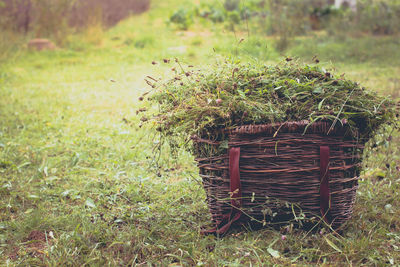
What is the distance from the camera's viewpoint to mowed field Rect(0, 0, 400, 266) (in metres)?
1.92

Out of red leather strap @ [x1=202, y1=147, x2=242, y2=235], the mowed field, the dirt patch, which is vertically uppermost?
the dirt patch

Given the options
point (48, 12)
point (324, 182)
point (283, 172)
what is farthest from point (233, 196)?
point (48, 12)

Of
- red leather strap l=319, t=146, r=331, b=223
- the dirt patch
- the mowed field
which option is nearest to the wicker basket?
red leather strap l=319, t=146, r=331, b=223

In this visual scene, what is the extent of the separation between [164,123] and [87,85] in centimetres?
529

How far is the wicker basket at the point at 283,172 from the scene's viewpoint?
6.23ft

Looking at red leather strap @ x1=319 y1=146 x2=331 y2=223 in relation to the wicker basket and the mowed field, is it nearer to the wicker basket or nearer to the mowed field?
the wicker basket

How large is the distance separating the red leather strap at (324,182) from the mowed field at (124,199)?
4.8 inches

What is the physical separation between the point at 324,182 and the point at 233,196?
44cm

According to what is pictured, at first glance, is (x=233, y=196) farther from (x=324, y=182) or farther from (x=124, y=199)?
(x=124, y=199)

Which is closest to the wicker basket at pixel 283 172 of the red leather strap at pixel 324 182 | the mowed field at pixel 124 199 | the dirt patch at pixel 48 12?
the red leather strap at pixel 324 182

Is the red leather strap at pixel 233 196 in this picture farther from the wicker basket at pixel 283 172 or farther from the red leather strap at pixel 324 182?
the red leather strap at pixel 324 182

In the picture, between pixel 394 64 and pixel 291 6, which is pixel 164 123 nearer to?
pixel 394 64

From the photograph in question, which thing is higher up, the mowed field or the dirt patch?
the dirt patch

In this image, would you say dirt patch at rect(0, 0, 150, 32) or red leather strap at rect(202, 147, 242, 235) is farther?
dirt patch at rect(0, 0, 150, 32)
